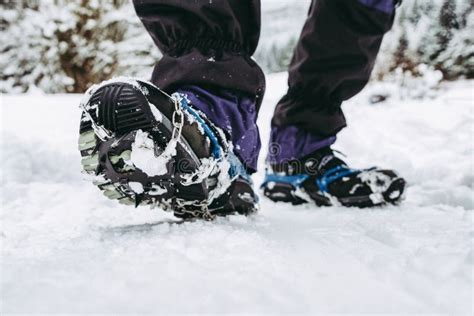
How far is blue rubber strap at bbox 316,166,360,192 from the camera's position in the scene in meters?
1.13

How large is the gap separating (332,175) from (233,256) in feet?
2.07

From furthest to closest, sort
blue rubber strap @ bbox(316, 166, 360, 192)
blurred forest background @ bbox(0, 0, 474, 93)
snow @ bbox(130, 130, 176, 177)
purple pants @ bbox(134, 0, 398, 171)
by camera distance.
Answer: blurred forest background @ bbox(0, 0, 474, 93) < blue rubber strap @ bbox(316, 166, 360, 192) < purple pants @ bbox(134, 0, 398, 171) < snow @ bbox(130, 130, 176, 177)

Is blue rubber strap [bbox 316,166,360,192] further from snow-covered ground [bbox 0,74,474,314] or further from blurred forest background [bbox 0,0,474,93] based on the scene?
blurred forest background [bbox 0,0,474,93]

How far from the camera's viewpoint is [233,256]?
56 cm

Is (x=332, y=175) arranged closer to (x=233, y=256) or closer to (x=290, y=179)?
(x=290, y=179)

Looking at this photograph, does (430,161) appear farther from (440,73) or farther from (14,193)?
(440,73)

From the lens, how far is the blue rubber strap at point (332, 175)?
1129mm

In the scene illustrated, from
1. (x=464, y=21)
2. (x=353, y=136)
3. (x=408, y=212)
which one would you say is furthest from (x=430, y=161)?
(x=464, y=21)

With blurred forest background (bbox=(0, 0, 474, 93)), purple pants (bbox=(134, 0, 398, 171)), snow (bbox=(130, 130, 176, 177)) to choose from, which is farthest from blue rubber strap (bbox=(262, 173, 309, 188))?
blurred forest background (bbox=(0, 0, 474, 93))

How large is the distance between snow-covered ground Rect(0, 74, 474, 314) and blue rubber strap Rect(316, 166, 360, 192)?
63 millimetres

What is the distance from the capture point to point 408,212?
1.00 meters

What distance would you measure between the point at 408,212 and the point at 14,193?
880mm

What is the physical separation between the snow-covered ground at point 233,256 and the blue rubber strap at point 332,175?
0.06m

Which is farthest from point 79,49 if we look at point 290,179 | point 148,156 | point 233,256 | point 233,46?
point 233,256
